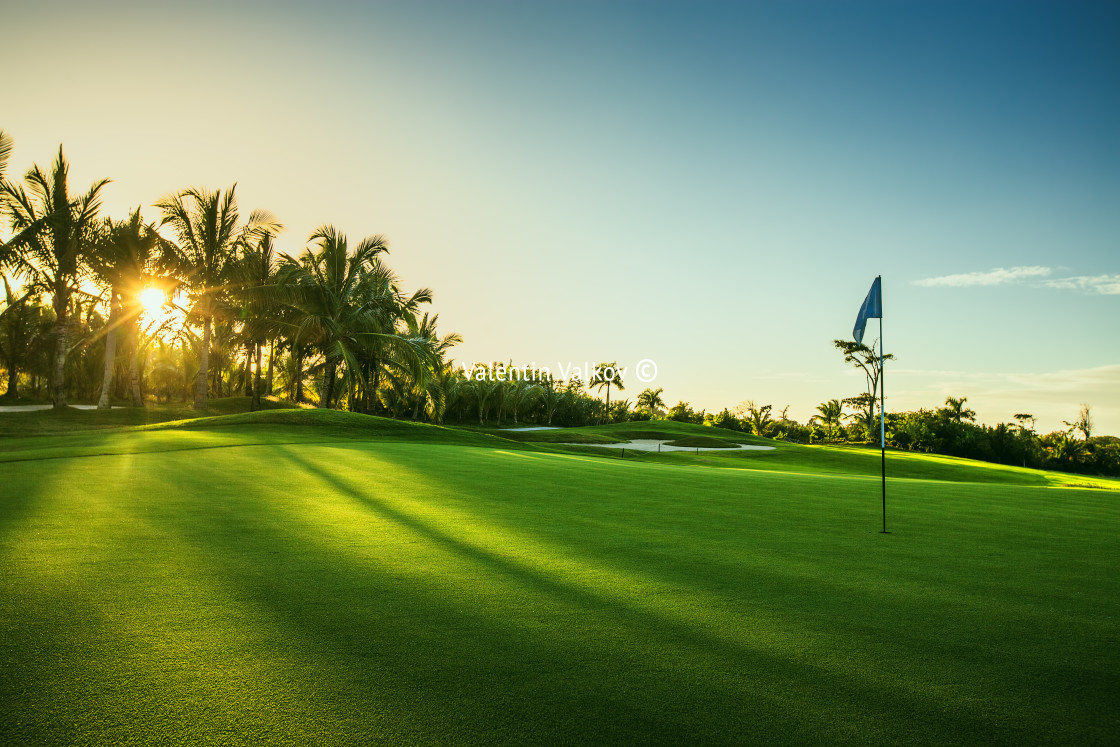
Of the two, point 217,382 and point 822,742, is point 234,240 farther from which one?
point 822,742

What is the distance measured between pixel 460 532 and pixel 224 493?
3.68m

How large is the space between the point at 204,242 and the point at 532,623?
2603cm

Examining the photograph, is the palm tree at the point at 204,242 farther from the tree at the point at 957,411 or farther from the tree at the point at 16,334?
the tree at the point at 957,411

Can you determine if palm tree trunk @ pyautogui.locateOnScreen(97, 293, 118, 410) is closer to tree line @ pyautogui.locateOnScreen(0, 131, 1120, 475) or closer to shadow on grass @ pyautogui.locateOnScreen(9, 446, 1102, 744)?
tree line @ pyautogui.locateOnScreen(0, 131, 1120, 475)

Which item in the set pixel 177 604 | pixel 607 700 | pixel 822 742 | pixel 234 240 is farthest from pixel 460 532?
pixel 234 240

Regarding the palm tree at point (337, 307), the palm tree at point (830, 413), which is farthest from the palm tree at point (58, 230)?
the palm tree at point (830, 413)

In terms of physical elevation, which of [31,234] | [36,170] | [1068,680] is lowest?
[1068,680]

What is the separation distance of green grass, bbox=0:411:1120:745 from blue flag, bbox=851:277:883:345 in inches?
102

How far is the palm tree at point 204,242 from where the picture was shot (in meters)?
23.6

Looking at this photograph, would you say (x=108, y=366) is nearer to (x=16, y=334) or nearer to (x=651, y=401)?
(x=16, y=334)

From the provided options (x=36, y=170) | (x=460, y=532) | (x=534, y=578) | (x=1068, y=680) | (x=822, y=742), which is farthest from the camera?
(x=36, y=170)

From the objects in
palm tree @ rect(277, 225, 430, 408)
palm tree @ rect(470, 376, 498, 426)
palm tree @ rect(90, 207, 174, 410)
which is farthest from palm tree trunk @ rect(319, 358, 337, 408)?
palm tree @ rect(470, 376, 498, 426)

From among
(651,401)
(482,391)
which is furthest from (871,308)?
(651,401)

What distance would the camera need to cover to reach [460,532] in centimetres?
574
